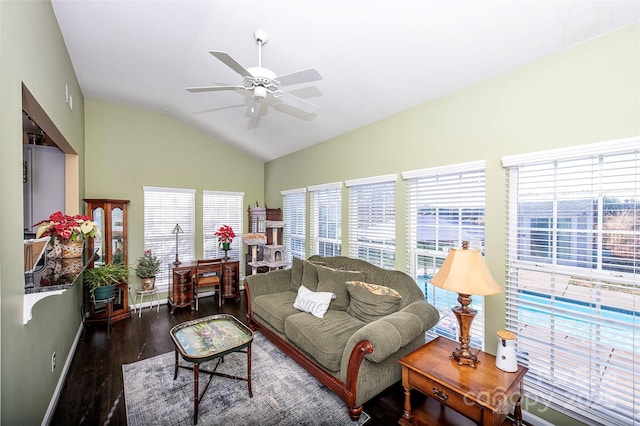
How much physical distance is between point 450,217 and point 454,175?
432 mm

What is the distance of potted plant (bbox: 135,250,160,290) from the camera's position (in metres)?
4.65

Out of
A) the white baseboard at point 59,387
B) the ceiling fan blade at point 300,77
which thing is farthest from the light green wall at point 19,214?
the ceiling fan blade at point 300,77

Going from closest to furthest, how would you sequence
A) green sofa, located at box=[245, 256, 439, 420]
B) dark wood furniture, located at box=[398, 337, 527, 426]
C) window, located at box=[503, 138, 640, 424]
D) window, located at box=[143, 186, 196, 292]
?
dark wood furniture, located at box=[398, 337, 527, 426]
window, located at box=[503, 138, 640, 424]
green sofa, located at box=[245, 256, 439, 420]
window, located at box=[143, 186, 196, 292]

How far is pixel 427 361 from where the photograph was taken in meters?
2.09

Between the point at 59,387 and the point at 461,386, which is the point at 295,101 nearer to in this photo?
the point at 461,386

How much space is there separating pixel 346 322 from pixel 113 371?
8.35 feet

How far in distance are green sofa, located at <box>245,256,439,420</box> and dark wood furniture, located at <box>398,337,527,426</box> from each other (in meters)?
0.24

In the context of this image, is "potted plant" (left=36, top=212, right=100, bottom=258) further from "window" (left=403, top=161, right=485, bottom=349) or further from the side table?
"window" (left=403, top=161, right=485, bottom=349)

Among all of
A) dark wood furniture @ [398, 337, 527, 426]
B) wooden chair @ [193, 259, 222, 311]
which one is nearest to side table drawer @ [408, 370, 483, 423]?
dark wood furniture @ [398, 337, 527, 426]

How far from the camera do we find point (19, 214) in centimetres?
166

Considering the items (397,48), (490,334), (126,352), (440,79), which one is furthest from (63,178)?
(490,334)

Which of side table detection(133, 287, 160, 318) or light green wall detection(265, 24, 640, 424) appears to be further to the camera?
side table detection(133, 287, 160, 318)

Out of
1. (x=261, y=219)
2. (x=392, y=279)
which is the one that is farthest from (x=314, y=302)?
(x=261, y=219)

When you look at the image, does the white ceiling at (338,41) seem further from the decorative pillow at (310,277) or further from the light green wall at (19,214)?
the decorative pillow at (310,277)
